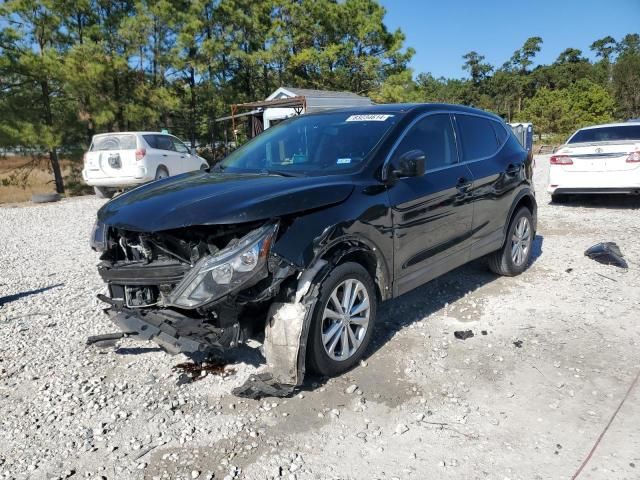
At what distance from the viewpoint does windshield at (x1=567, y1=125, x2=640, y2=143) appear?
9383 mm

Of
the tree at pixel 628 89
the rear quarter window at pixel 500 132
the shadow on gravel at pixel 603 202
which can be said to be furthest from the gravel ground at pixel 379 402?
the tree at pixel 628 89

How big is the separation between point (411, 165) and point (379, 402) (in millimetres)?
1630

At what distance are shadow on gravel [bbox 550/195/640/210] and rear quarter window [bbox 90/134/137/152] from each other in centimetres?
1038

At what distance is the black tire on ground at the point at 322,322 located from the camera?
10.2 ft

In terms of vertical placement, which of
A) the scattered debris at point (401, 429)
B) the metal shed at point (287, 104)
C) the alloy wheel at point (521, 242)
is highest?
the metal shed at point (287, 104)

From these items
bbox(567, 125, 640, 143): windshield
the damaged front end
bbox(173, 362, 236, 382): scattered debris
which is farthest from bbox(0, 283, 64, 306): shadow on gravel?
bbox(567, 125, 640, 143): windshield

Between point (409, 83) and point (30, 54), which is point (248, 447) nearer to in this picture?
point (30, 54)

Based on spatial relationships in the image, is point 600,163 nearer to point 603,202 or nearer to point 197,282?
point 603,202

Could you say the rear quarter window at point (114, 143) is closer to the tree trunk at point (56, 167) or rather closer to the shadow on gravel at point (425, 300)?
the tree trunk at point (56, 167)

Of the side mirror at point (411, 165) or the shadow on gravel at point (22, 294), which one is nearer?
the side mirror at point (411, 165)

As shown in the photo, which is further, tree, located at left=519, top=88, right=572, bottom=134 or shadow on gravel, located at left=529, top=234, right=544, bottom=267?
tree, located at left=519, top=88, right=572, bottom=134

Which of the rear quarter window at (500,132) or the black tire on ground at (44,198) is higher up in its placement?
the rear quarter window at (500,132)

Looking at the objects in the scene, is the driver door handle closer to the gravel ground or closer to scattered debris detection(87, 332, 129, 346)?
the gravel ground

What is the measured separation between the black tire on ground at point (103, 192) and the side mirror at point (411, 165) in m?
12.7
